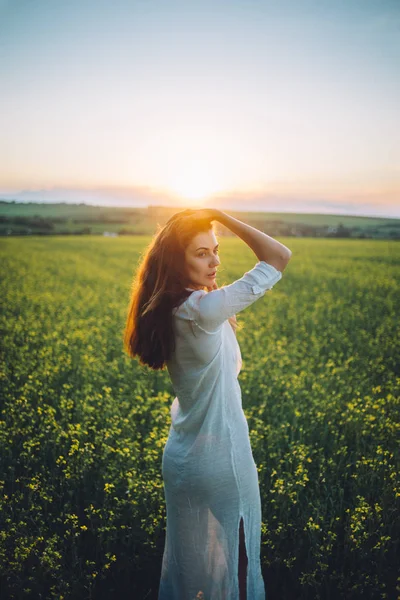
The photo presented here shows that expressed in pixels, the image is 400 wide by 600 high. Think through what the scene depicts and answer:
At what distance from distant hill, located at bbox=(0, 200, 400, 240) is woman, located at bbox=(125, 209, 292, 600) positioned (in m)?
52.5

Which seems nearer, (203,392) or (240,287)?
(240,287)

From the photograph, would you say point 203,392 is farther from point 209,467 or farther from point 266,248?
point 266,248

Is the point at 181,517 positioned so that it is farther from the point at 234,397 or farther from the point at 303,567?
the point at 303,567

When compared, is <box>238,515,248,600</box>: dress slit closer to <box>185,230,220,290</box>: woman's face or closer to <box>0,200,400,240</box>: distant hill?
<box>185,230,220,290</box>: woman's face

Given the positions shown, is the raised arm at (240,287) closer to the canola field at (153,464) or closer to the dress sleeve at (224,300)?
the dress sleeve at (224,300)

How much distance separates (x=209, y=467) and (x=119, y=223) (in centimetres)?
7998

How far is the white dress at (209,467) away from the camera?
2463 mm

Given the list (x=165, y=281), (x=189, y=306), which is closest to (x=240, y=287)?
(x=189, y=306)

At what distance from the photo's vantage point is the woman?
239 cm

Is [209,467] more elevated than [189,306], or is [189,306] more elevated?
[189,306]

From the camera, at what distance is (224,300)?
7.30 ft

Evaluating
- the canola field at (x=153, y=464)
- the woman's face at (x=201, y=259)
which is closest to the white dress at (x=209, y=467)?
the woman's face at (x=201, y=259)

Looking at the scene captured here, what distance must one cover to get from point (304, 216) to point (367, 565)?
10411 cm

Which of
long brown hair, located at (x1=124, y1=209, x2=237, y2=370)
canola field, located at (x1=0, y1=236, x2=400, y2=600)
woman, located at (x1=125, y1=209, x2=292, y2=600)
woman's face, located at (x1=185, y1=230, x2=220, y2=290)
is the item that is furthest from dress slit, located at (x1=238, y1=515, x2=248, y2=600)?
woman's face, located at (x1=185, y1=230, x2=220, y2=290)
